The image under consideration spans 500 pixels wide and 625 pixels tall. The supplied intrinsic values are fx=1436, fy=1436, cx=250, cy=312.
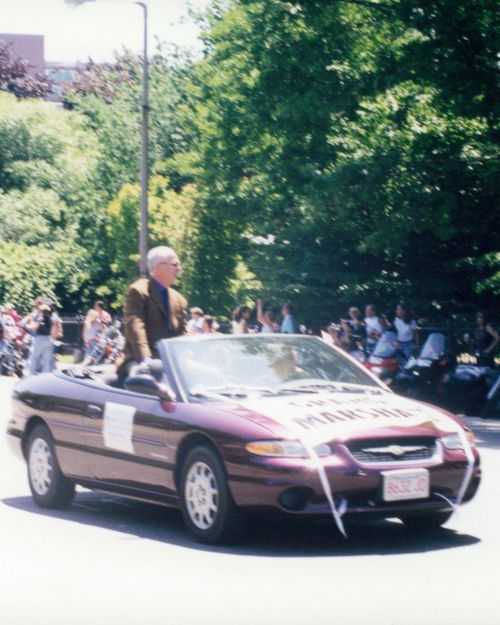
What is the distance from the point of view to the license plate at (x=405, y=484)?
846 centimetres

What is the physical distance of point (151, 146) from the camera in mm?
55031

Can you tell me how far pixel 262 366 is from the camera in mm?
9672

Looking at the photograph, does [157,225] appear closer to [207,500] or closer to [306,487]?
[207,500]

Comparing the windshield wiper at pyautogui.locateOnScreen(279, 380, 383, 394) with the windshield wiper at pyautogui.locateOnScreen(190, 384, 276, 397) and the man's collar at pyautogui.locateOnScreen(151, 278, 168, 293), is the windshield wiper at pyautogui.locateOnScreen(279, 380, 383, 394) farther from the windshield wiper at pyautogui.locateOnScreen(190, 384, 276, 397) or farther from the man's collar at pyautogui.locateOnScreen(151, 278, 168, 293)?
the man's collar at pyautogui.locateOnScreen(151, 278, 168, 293)

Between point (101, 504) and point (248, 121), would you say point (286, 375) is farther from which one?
point (248, 121)

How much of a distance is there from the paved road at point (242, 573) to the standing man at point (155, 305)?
4.33 feet

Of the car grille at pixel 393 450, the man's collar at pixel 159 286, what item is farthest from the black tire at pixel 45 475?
the car grille at pixel 393 450

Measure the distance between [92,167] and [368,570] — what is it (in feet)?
167

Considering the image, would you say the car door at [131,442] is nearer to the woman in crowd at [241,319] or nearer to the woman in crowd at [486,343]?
the woman in crowd at [486,343]

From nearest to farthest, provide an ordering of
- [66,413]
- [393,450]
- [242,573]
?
1. [242,573]
2. [393,450]
3. [66,413]

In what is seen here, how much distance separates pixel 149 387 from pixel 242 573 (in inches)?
70.6

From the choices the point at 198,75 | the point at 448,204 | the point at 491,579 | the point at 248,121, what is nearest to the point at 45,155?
the point at 198,75

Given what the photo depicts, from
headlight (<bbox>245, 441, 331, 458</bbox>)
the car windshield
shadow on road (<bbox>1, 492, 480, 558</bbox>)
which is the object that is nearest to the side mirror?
the car windshield

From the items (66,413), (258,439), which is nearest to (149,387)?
(258,439)
